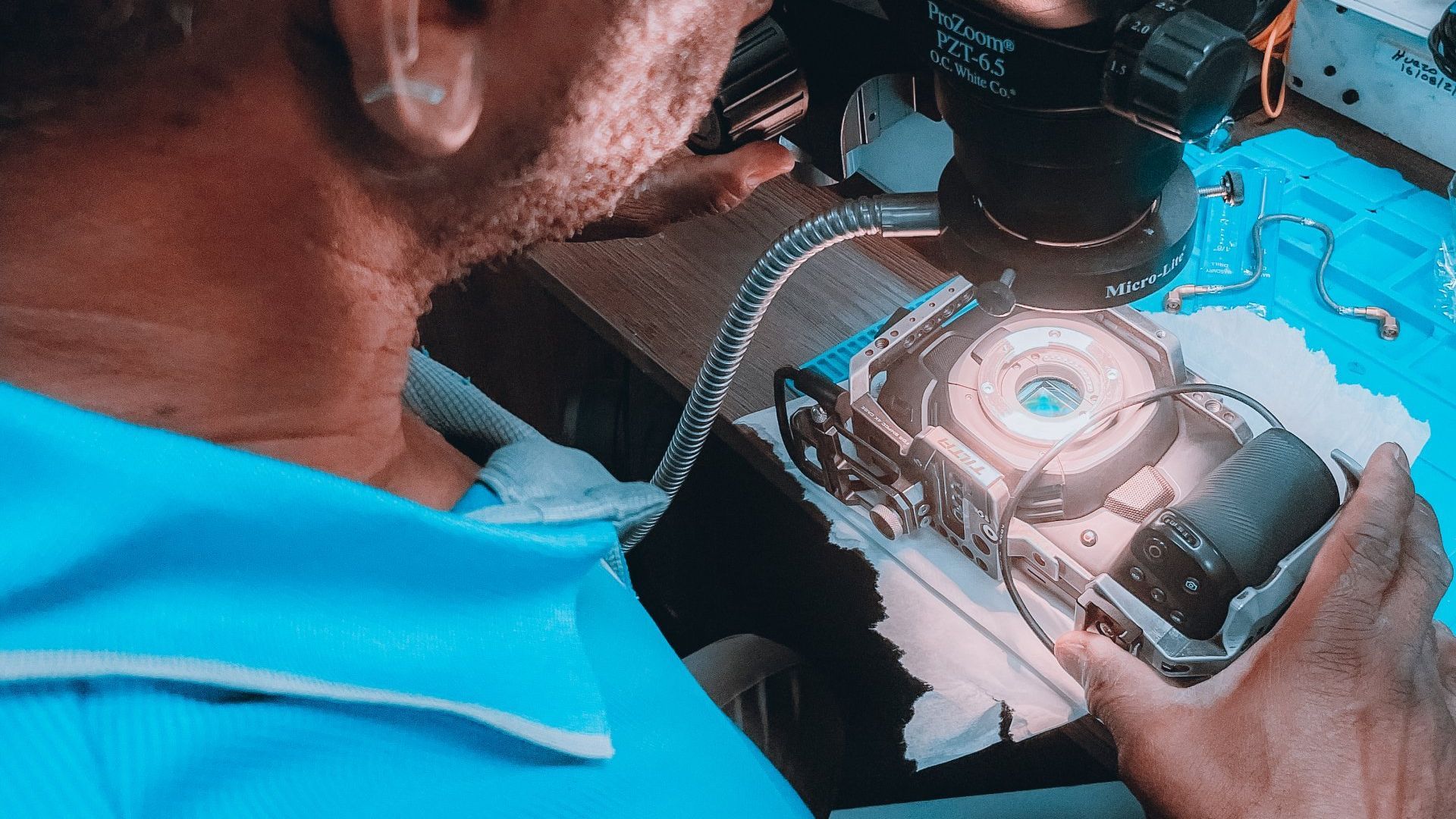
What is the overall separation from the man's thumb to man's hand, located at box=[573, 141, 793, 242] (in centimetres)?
44

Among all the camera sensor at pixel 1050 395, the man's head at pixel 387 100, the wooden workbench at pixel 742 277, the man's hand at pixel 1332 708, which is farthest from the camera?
the wooden workbench at pixel 742 277

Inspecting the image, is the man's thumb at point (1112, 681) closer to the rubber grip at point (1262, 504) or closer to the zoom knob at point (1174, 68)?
the rubber grip at point (1262, 504)

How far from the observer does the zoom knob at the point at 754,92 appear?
2.45 ft

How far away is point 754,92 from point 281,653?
51 cm

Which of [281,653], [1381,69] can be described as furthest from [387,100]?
[1381,69]

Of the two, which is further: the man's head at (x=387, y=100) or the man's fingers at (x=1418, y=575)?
the man's fingers at (x=1418, y=575)

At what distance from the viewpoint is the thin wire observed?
0.79m

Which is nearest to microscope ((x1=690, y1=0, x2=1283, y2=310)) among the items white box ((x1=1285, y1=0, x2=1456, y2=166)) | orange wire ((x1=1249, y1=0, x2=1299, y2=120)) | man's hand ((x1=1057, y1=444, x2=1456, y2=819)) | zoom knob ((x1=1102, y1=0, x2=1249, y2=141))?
zoom knob ((x1=1102, y1=0, x2=1249, y2=141))

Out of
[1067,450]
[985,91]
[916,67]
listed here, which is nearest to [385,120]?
[985,91]

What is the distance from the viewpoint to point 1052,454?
0.79 m

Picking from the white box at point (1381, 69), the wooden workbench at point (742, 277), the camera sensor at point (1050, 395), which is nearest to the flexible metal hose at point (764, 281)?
the wooden workbench at point (742, 277)

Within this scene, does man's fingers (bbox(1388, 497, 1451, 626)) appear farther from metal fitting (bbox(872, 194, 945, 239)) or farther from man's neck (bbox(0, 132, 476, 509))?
man's neck (bbox(0, 132, 476, 509))

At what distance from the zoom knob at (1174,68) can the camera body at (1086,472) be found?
33 cm

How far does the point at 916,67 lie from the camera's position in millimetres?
753
